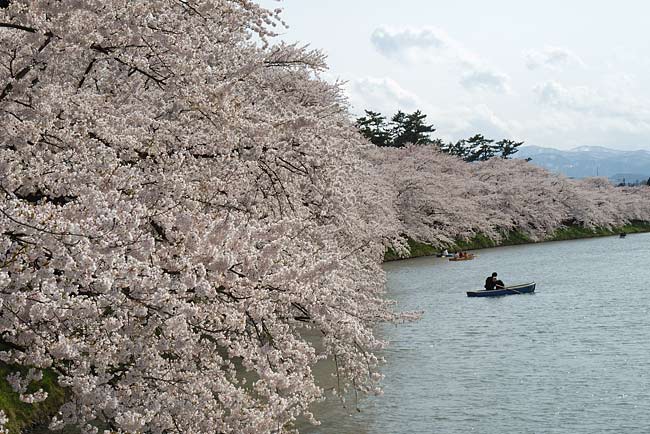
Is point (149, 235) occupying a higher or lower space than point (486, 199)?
lower

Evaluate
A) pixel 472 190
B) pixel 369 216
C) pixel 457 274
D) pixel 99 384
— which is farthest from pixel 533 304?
pixel 472 190

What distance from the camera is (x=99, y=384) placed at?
6785mm

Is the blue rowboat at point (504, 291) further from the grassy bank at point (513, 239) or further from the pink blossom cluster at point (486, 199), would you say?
the pink blossom cluster at point (486, 199)

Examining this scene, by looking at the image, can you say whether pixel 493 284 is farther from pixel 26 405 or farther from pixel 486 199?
pixel 486 199

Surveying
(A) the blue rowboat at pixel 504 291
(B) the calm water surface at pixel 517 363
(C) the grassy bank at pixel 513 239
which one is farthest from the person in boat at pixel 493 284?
(C) the grassy bank at pixel 513 239

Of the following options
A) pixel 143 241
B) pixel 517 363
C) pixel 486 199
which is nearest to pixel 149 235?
pixel 143 241

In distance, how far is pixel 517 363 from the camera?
19.1 meters

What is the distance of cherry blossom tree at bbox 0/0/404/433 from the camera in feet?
18.6

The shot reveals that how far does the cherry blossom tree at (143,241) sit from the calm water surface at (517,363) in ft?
19.9

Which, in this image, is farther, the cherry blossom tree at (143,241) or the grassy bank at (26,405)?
the grassy bank at (26,405)

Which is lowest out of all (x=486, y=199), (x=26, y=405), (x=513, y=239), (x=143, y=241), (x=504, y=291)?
(x=504, y=291)

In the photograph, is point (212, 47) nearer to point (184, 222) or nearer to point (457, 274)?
point (184, 222)

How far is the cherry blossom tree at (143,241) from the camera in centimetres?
566

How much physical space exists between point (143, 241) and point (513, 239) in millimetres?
64152
